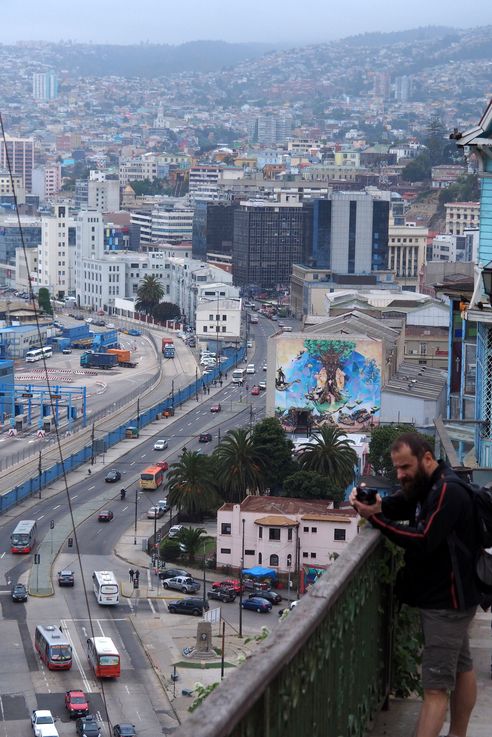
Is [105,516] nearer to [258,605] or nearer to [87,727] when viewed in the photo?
[258,605]

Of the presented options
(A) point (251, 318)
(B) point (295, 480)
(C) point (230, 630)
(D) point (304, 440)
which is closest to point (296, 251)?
(A) point (251, 318)

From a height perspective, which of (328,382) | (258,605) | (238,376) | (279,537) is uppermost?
(328,382)

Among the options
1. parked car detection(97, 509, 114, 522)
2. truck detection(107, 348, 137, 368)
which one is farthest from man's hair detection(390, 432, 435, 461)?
truck detection(107, 348, 137, 368)

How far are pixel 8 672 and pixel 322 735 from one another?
14564mm


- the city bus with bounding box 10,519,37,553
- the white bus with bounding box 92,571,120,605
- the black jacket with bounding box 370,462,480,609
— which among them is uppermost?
the black jacket with bounding box 370,462,480,609

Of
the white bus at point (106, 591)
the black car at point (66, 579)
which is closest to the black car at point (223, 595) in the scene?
the white bus at point (106, 591)

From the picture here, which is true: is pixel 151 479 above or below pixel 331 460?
below

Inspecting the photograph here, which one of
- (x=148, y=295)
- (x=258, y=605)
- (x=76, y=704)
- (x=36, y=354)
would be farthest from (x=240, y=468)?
(x=148, y=295)

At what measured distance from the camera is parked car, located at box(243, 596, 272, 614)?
787 inches

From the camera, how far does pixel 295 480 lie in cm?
2456

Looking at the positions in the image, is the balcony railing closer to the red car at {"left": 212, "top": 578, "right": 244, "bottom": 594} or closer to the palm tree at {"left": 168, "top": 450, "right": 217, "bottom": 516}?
the red car at {"left": 212, "top": 578, "right": 244, "bottom": 594}

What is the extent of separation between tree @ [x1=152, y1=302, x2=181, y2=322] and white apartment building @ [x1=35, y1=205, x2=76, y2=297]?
365 inches

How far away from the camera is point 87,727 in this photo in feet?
48.3

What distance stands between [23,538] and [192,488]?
2.83 meters
